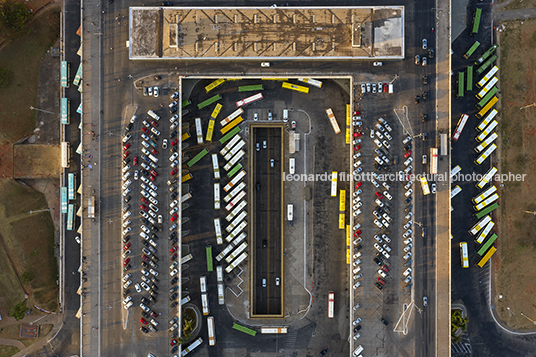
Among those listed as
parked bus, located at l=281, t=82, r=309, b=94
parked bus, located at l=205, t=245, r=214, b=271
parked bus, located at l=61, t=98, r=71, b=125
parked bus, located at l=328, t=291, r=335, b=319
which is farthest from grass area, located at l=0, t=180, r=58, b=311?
parked bus, located at l=281, t=82, r=309, b=94

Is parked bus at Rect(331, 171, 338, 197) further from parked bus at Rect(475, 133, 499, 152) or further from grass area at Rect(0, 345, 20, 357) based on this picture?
grass area at Rect(0, 345, 20, 357)

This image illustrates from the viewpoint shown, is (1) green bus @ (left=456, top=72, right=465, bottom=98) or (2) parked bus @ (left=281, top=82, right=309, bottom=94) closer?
(1) green bus @ (left=456, top=72, right=465, bottom=98)

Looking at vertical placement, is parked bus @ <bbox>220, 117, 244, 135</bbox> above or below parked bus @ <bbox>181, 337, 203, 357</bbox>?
above

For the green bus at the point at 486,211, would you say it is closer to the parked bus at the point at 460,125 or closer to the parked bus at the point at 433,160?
the parked bus at the point at 433,160

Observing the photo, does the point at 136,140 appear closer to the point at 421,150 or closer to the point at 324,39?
the point at 324,39

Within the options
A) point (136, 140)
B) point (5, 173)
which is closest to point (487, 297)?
point (136, 140)

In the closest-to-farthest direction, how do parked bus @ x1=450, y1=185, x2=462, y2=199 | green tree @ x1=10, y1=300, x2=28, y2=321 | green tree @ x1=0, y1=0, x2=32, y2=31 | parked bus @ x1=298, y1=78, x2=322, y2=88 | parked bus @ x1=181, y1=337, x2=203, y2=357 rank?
green tree @ x1=10, y1=300, x2=28, y2=321, green tree @ x1=0, y1=0, x2=32, y2=31, parked bus @ x1=181, y1=337, x2=203, y2=357, parked bus @ x1=298, y1=78, x2=322, y2=88, parked bus @ x1=450, y1=185, x2=462, y2=199

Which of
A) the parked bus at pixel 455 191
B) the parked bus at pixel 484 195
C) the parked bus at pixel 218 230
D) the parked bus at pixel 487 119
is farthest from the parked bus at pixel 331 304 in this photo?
the parked bus at pixel 487 119

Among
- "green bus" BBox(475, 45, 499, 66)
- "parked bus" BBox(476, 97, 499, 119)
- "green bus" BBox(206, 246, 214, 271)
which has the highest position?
"green bus" BBox(475, 45, 499, 66)
